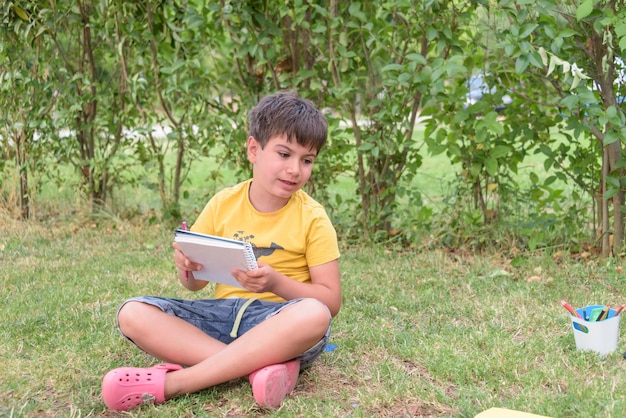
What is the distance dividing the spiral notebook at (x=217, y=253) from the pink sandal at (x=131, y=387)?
34 cm

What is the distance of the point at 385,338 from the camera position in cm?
280

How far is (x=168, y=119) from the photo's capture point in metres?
4.91

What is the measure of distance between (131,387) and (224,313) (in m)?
0.42

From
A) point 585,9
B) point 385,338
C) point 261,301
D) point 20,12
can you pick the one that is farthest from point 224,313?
point 20,12

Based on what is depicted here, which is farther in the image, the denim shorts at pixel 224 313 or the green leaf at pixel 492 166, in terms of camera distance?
the green leaf at pixel 492 166

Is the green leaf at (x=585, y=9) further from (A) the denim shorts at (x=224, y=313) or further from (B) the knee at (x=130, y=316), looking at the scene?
(B) the knee at (x=130, y=316)

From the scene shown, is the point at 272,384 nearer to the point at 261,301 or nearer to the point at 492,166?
the point at 261,301

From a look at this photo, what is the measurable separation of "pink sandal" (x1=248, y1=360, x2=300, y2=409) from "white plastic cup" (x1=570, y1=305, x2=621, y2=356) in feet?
3.19

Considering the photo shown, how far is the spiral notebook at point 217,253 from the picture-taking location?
2.17 metres

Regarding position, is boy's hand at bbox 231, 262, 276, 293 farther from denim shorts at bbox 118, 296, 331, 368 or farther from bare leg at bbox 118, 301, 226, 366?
bare leg at bbox 118, 301, 226, 366

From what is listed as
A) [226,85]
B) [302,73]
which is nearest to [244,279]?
[302,73]

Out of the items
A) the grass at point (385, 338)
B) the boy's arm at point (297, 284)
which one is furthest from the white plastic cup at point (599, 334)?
the boy's arm at point (297, 284)

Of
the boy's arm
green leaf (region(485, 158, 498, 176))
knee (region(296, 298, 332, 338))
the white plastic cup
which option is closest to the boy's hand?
the boy's arm

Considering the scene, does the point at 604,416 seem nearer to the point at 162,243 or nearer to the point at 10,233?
the point at 162,243
